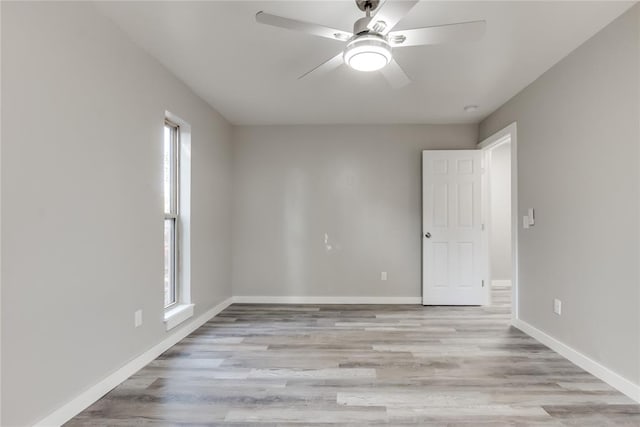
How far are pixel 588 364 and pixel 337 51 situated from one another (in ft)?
9.64

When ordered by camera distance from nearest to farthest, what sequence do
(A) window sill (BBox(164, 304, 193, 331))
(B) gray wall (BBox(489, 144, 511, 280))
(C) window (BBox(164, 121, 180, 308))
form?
1. (A) window sill (BBox(164, 304, 193, 331))
2. (C) window (BBox(164, 121, 180, 308))
3. (B) gray wall (BBox(489, 144, 511, 280))

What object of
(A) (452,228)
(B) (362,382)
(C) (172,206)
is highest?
(C) (172,206)

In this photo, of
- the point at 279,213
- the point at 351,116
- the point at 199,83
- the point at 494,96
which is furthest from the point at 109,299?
the point at 494,96

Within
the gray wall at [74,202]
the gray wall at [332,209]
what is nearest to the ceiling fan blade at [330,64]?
the gray wall at [74,202]

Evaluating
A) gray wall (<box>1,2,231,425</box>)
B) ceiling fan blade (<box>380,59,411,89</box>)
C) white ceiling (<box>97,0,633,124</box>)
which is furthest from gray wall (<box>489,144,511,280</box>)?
gray wall (<box>1,2,231,425</box>)

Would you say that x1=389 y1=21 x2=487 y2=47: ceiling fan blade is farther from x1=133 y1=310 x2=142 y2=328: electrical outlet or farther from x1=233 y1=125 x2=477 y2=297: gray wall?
x1=233 y1=125 x2=477 y2=297: gray wall

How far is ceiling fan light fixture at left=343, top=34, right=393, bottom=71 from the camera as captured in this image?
187cm

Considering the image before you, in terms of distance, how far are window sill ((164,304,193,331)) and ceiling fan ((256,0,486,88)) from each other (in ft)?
8.06

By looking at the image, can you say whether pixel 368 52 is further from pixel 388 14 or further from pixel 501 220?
pixel 501 220

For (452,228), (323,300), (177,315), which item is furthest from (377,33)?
(323,300)

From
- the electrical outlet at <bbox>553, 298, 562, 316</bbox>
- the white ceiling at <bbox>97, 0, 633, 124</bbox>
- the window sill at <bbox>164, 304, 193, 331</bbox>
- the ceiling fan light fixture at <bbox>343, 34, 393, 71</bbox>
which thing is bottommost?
the window sill at <bbox>164, 304, 193, 331</bbox>

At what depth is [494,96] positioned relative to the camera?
3.65 metres

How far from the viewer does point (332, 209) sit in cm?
474

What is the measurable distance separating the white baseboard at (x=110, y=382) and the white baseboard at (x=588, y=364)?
10.6ft
